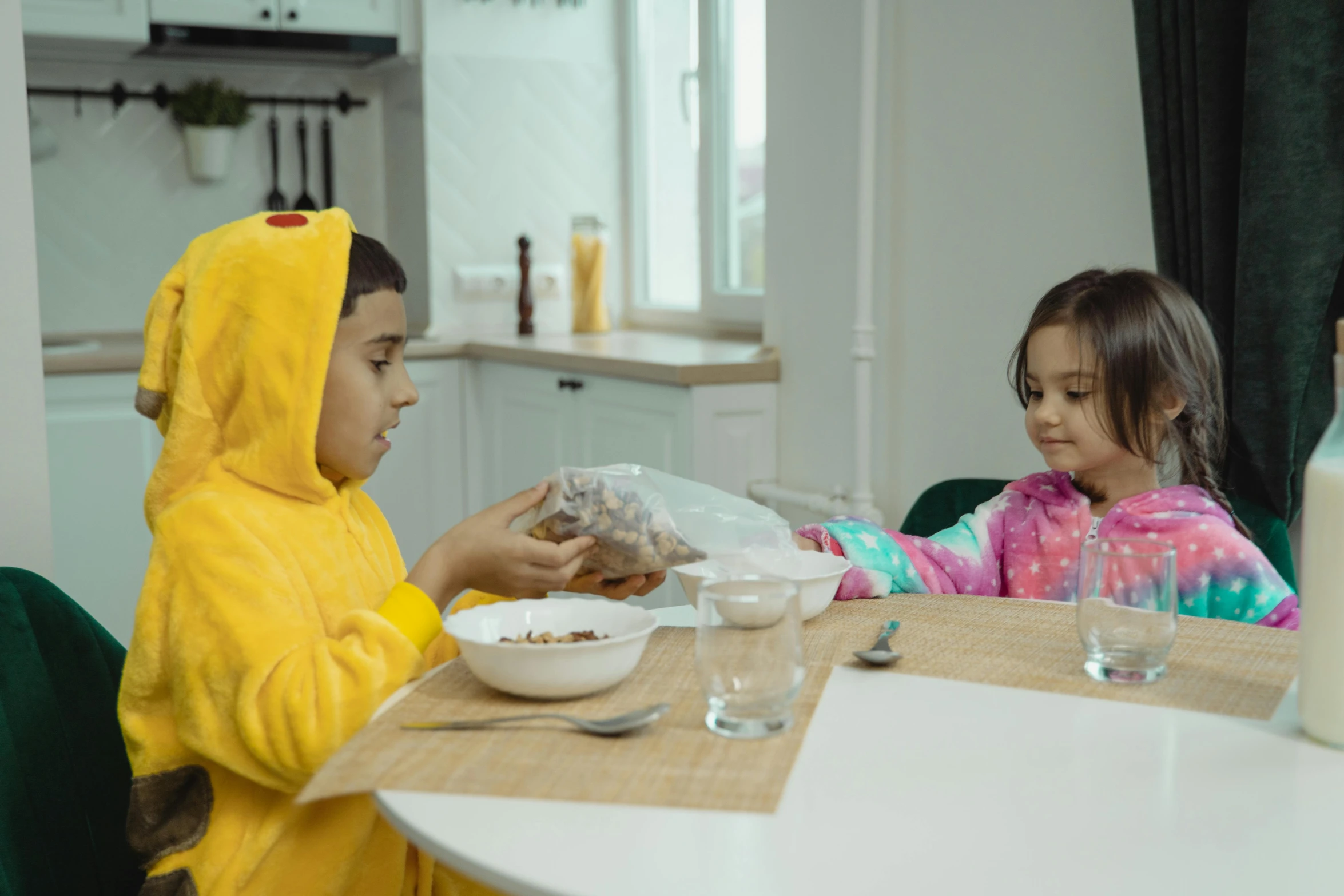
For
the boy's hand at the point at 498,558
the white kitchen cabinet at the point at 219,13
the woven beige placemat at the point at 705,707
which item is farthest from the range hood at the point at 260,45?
the woven beige placemat at the point at 705,707

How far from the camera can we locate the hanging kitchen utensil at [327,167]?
3693 mm

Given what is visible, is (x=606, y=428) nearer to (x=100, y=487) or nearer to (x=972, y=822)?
(x=100, y=487)

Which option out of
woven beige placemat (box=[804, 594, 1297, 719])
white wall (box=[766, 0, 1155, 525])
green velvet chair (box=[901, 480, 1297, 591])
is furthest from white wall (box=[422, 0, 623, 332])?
woven beige placemat (box=[804, 594, 1297, 719])

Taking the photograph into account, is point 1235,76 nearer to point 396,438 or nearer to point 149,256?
point 396,438

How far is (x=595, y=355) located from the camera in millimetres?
2799

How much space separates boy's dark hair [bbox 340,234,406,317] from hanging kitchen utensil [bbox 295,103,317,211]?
2.59 meters

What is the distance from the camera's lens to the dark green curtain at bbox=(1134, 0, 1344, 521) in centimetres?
152

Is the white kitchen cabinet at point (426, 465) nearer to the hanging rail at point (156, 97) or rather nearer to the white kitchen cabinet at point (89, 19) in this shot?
the hanging rail at point (156, 97)

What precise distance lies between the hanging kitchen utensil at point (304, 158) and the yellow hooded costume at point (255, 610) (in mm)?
2627

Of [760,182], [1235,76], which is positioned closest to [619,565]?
[1235,76]

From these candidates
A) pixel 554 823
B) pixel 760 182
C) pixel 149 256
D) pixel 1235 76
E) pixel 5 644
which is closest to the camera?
pixel 554 823

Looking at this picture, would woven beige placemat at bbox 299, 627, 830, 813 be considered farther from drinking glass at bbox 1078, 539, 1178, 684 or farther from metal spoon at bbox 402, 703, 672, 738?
drinking glass at bbox 1078, 539, 1178, 684

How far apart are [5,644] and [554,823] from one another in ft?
2.29

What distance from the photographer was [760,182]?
122 inches
